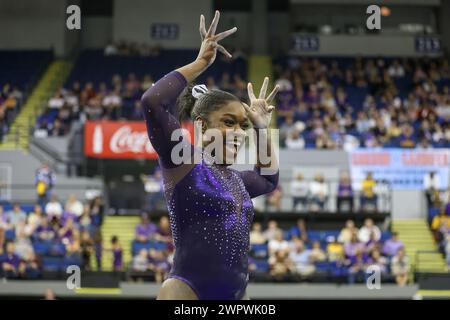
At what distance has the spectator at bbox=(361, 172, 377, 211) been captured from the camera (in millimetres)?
18172

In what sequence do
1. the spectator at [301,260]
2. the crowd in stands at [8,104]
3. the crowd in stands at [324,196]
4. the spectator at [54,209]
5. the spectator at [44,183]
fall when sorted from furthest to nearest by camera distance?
the crowd in stands at [8,104], the spectator at [44,183], the crowd in stands at [324,196], the spectator at [54,209], the spectator at [301,260]

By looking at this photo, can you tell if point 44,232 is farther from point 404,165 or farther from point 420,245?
point 404,165

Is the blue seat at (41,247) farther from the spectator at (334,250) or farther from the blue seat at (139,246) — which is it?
Result: the spectator at (334,250)

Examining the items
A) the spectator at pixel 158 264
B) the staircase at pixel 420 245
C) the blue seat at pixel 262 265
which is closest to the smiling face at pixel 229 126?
the spectator at pixel 158 264

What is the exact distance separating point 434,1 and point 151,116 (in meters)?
26.5

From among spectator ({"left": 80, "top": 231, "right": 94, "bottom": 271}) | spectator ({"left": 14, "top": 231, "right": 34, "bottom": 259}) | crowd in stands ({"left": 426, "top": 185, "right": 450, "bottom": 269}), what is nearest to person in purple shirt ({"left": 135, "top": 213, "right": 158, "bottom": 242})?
spectator ({"left": 80, "top": 231, "right": 94, "bottom": 271})

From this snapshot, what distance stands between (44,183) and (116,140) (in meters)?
2.20

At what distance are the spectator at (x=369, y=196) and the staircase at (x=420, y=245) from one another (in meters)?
1.04

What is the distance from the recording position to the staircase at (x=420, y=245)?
17.1m

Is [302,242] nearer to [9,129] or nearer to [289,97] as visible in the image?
[289,97]

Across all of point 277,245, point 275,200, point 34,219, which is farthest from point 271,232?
point 34,219

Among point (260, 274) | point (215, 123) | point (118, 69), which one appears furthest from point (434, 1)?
point (215, 123)

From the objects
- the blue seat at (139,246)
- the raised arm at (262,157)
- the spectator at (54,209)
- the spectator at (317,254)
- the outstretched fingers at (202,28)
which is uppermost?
the outstretched fingers at (202,28)

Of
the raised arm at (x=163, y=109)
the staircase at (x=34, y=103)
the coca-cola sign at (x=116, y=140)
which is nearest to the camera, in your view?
the raised arm at (x=163, y=109)
